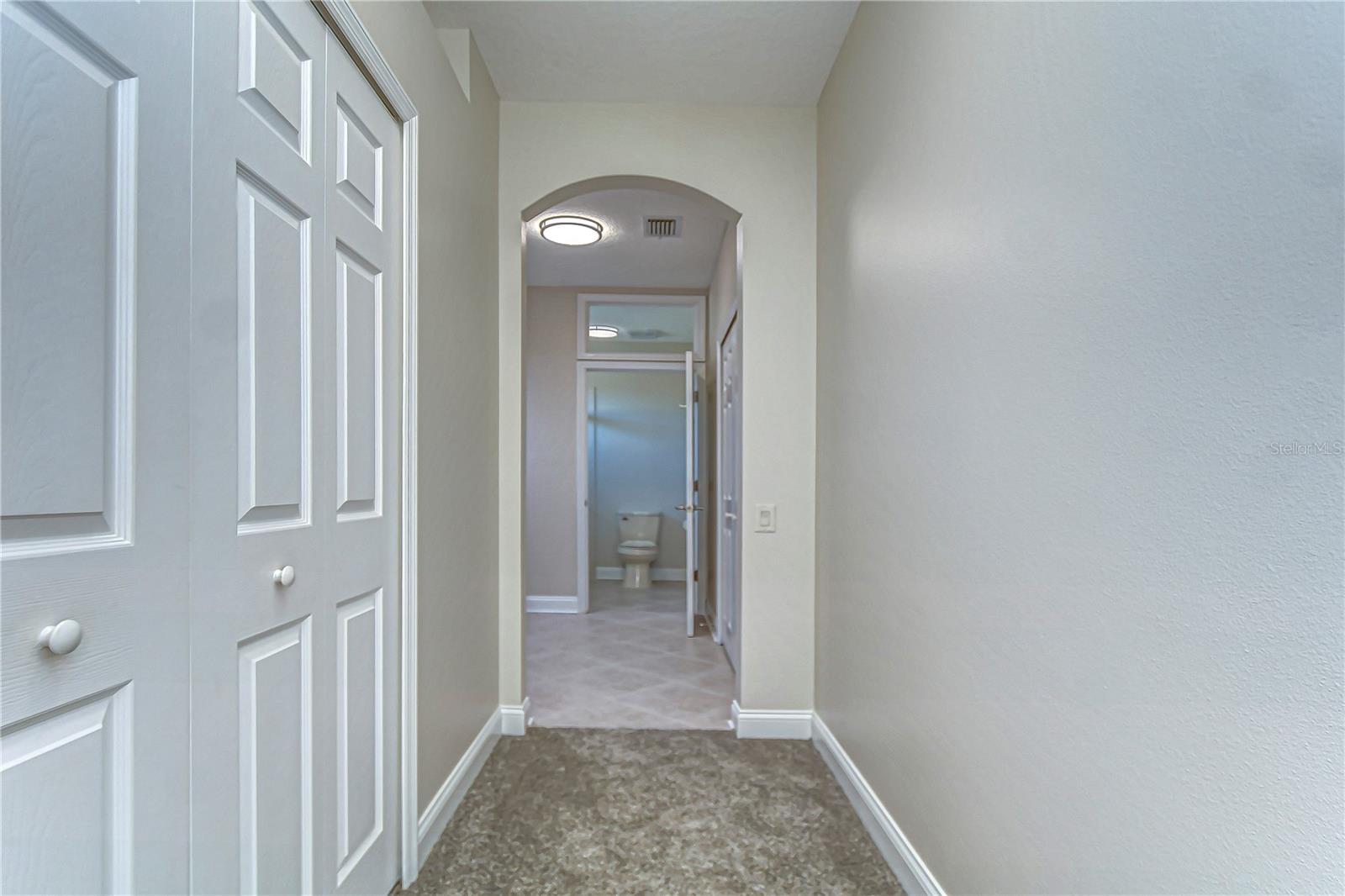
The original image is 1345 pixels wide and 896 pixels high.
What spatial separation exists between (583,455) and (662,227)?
80.7 inches

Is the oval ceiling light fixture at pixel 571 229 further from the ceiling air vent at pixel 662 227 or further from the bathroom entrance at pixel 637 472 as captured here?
the bathroom entrance at pixel 637 472

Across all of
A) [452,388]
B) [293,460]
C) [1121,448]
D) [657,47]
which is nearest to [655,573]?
[452,388]

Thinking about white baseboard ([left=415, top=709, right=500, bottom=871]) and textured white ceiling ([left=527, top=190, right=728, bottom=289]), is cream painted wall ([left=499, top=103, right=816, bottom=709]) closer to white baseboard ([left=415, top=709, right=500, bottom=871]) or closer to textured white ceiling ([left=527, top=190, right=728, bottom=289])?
white baseboard ([left=415, top=709, right=500, bottom=871])

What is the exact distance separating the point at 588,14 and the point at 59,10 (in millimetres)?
1865

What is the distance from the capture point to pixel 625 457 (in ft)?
24.2

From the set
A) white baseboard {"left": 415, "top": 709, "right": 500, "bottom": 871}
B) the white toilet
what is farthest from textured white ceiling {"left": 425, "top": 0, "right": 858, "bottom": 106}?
the white toilet

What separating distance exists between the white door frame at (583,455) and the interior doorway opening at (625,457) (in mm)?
14

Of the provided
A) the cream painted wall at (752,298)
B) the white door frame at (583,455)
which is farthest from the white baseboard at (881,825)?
the white door frame at (583,455)

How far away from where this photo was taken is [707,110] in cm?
294

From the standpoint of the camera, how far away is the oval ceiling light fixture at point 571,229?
13.1ft

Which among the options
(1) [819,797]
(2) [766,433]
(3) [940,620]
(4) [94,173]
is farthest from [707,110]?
(1) [819,797]

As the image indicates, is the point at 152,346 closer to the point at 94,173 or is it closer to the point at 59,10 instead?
the point at 94,173

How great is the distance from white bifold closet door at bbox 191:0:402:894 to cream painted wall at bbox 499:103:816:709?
1095mm

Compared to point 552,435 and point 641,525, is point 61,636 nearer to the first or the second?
point 552,435
